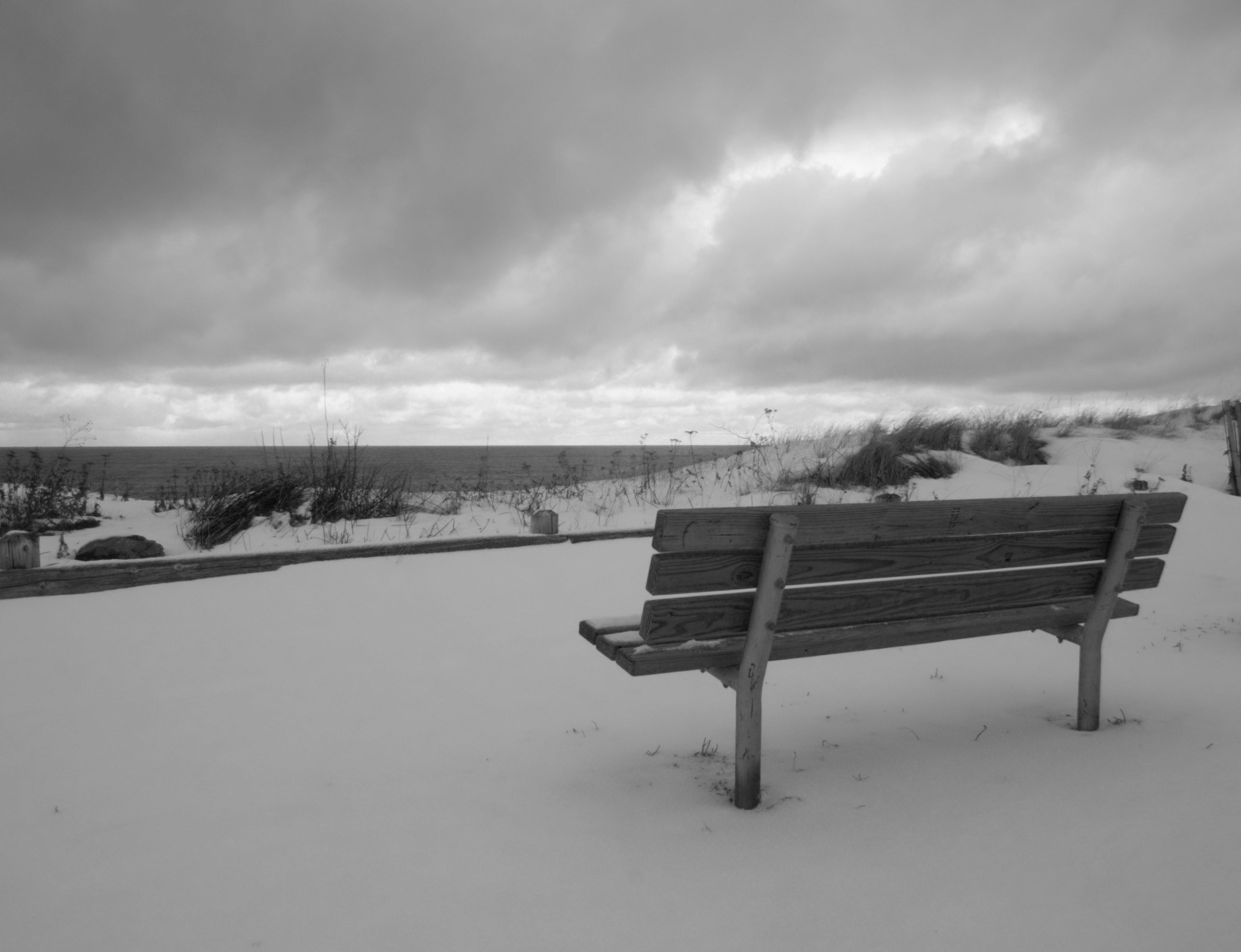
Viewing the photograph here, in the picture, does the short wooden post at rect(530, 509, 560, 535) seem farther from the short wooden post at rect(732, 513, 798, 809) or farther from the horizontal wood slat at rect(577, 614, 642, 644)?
the short wooden post at rect(732, 513, 798, 809)

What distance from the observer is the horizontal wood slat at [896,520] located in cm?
233

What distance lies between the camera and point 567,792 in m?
2.74

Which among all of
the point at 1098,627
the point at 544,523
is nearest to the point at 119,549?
the point at 544,523

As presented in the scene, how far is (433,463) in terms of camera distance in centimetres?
5397

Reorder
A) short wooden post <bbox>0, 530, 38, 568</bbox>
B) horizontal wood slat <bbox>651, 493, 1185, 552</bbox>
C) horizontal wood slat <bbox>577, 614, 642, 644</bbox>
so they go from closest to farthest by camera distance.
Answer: horizontal wood slat <bbox>651, 493, 1185, 552</bbox> < horizontal wood slat <bbox>577, 614, 642, 644</bbox> < short wooden post <bbox>0, 530, 38, 568</bbox>

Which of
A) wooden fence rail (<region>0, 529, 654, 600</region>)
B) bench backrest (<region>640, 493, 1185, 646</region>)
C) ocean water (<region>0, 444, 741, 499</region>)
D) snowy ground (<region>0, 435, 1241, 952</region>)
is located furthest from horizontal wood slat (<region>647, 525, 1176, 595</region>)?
ocean water (<region>0, 444, 741, 499</region>)

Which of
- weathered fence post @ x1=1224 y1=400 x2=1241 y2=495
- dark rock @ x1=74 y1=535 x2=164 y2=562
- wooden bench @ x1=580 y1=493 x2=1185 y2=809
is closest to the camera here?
wooden bench @ x1=580 y1=493 x2=1185 y2=809

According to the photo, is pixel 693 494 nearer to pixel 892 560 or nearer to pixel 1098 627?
pixel 1098 627

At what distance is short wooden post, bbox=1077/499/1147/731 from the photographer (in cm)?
318

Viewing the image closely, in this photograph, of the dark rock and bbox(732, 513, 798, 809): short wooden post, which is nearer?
bbox(732, 513, 798, 809): short wooden post

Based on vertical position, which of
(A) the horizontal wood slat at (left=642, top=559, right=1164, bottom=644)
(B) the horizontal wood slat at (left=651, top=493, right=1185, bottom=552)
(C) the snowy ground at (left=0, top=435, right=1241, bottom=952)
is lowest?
(C) the snowy ground at (left=0, top=435, right=1241, bottom=952)

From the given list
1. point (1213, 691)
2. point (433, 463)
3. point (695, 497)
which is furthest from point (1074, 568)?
point (433, 463)

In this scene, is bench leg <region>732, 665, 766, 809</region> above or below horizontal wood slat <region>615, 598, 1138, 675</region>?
below

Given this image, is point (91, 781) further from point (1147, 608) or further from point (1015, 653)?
point (1147, 608)
